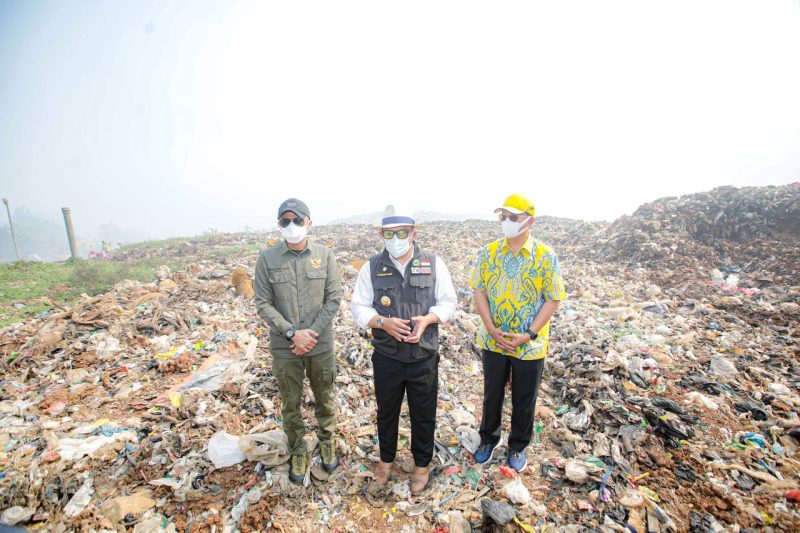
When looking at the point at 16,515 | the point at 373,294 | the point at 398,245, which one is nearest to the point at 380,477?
the point at 373,294

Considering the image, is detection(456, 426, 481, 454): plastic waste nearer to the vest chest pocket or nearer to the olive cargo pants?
the olive cargo pants

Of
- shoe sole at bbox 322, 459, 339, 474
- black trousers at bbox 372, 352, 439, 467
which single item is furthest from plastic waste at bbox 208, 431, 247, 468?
black trousers at bbox 372, 352, 439, 467

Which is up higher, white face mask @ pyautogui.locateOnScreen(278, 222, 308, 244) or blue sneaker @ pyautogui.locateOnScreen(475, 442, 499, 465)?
white face mask @ pyautogui.locateOnScreen(278, 222, 308, 244)

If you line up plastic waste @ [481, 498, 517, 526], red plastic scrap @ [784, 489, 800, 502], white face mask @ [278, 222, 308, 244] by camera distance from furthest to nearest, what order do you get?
white face mask @ [278, 222, 308, 244]
plastic waste @ [481, 498, 517, 526]
red plastic scrap @ [784, 489, 800, 502]

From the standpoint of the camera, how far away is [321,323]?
9.05ft

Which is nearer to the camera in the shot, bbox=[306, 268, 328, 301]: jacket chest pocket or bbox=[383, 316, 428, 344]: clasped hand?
bbox=[383, 316, 428, 344]: clasped hand

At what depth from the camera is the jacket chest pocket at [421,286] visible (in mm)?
2490

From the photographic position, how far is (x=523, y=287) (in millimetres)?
2678

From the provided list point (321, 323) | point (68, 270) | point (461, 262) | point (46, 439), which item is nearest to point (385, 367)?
point (321, 323)

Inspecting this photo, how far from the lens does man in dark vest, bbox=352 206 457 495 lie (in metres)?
2.47

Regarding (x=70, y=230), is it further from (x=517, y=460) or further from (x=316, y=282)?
(x=517, y=460)

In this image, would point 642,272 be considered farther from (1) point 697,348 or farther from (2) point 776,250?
(1) point 697,348

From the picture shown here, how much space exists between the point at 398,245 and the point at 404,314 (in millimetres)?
548

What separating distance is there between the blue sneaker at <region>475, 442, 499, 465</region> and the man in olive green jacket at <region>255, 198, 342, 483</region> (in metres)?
1.40
